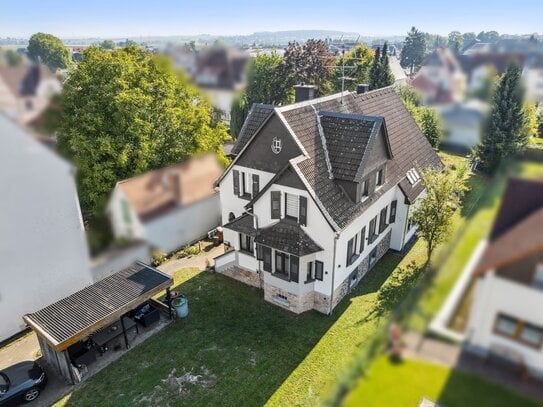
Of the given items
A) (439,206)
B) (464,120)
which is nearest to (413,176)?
(439,206)

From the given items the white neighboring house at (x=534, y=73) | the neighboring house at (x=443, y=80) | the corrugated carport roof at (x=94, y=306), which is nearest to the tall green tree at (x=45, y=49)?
the neighboring house at (x=443, y=80)

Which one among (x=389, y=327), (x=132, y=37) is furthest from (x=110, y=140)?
(x=389, y=327)

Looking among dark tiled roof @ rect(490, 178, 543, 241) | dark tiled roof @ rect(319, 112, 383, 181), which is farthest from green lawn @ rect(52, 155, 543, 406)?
dark tiled roof @ rect(490, 178, 543, 241)

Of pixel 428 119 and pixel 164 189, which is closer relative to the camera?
pixel 164 189

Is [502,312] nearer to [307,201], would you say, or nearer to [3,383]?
[307,201]

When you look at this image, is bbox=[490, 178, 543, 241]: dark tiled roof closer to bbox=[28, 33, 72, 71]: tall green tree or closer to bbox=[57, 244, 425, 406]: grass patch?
bbox=[28, 33, 72, 71]: tall green tree
